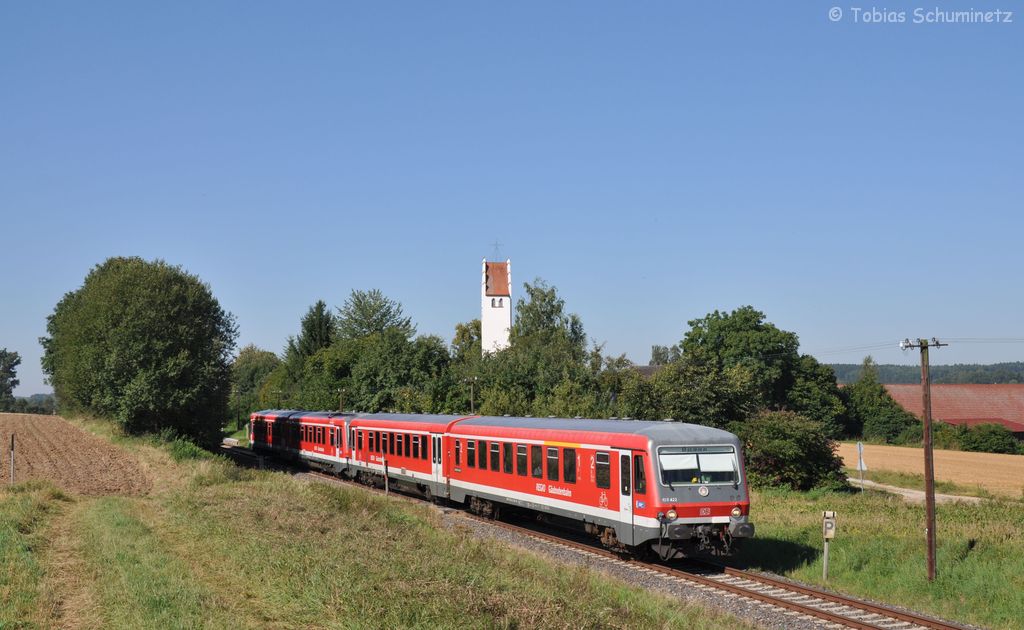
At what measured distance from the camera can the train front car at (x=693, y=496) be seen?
17.4 metres

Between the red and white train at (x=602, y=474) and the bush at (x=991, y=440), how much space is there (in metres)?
58.7

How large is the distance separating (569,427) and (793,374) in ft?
198

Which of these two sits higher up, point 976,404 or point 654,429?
point 654,429

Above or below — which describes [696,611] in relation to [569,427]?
below

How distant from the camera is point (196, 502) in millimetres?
25109

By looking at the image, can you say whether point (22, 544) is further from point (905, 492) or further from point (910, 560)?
point (905, 492)

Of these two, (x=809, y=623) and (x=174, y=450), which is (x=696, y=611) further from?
(x=174, y=450)

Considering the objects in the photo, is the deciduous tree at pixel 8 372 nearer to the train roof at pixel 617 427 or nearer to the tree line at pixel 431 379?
the tree line at pixel 431 379

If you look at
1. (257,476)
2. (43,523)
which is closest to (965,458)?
(257,476)

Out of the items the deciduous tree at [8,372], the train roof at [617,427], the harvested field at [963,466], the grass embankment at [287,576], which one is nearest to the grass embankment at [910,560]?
the train roof at [617,427]

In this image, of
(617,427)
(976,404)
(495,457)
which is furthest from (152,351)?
(976,404)

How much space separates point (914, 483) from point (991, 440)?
2938 cm

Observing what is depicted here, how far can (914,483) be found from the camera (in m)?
48.4

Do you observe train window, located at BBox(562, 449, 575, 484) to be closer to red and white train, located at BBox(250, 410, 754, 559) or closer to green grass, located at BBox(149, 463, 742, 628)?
red and white train, located at BBox(250, 410, 754, 559)
